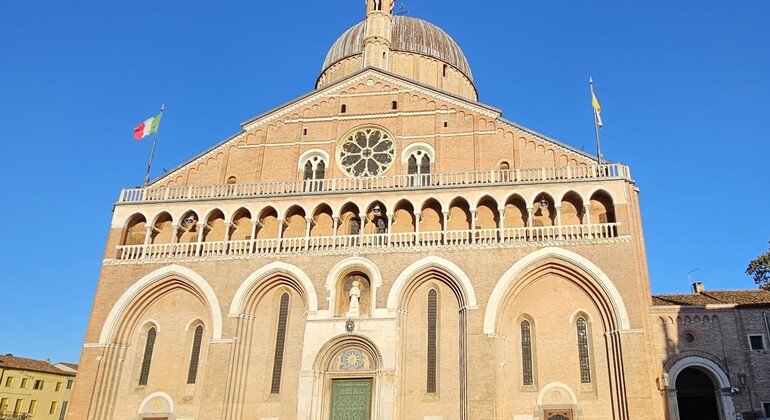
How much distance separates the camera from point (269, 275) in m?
23.9

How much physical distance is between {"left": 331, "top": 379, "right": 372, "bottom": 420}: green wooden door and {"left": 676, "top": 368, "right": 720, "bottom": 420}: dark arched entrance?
1127 cm

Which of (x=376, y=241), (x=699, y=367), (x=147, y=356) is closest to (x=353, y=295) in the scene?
(x=376, y=241)

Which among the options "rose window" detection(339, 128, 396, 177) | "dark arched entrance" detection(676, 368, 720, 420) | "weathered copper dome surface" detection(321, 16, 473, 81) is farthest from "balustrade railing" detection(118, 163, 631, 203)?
"weathered copper dome surface" detection(321, 16, 473, 81)

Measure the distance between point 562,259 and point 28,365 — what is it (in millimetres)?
40488

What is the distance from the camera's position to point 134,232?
1043 inches

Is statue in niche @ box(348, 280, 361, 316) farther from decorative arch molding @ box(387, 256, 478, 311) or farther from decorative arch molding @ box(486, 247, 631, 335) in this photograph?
decorative arch molding @ box(486, 247, 631, 335)

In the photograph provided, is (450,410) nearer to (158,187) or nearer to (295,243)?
(295,243)

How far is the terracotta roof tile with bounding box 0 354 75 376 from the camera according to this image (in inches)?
1678

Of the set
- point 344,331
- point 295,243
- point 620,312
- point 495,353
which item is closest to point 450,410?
point 495,353

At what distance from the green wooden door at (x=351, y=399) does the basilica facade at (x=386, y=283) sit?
0.05 metres

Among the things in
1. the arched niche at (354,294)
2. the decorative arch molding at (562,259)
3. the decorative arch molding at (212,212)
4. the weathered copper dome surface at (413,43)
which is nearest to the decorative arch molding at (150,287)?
the decorative arch molding at (212,212)

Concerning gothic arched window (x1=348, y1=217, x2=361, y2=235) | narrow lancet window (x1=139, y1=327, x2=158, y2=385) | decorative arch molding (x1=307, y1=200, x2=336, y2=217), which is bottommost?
narrow lancet window (x1=139, y1=327, x2=158, y2=385)

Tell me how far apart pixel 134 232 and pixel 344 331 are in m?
10.7

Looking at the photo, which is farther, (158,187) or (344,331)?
(158,187)
